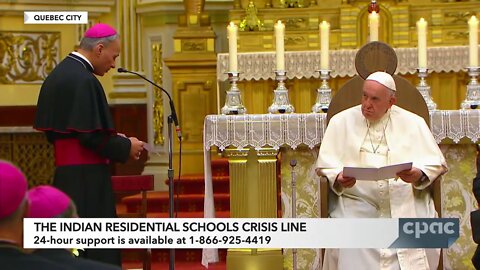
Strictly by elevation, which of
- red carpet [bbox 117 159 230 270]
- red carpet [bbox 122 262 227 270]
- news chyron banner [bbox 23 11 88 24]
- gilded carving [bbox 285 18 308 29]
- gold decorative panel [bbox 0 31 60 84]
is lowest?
red carpet [bbox 122 262 227 270]

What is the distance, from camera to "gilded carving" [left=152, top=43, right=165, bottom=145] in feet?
40.5

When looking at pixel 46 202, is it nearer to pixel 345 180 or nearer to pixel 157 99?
pixel 345 180

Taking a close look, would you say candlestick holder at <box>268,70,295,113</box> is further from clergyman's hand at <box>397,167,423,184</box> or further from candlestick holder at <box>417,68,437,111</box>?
clergyman's hand at <box>397,167,423,184</box>

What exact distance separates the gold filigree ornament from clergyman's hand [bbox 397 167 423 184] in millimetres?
5438

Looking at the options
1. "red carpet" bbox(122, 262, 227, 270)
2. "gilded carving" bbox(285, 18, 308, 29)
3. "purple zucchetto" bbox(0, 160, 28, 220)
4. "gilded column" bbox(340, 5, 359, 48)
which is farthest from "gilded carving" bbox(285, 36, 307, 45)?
"purple zucchetto" bbox(0, 160, 28, 220)

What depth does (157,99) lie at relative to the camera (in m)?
12.4

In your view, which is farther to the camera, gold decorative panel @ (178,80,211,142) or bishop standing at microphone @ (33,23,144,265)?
gold decorative panel @ (178,80,211,142)

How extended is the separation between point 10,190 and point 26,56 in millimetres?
9603

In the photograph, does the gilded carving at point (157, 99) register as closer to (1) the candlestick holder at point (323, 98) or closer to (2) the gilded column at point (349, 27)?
(2) the gilded column at point (349, 27)

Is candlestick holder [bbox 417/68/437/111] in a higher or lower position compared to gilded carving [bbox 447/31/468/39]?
lower

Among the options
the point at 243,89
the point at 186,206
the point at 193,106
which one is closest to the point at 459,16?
the point at 243,89

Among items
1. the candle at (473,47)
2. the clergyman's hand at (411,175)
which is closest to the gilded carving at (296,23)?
the candle at (473,47)

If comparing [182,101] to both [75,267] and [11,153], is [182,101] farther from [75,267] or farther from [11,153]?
[75,267]

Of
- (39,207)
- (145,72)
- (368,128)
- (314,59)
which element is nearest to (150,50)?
(145,72)
